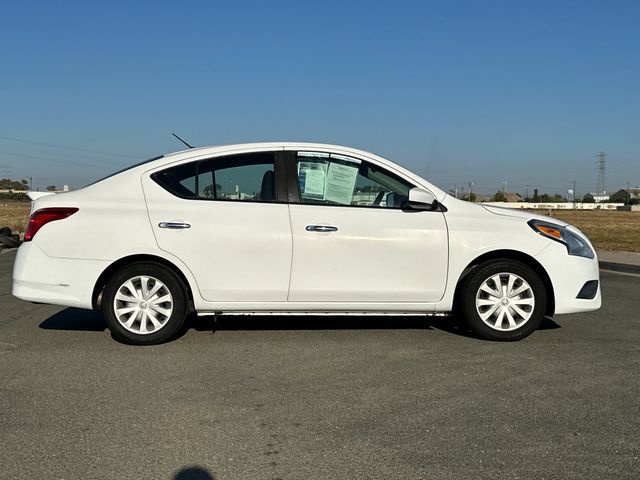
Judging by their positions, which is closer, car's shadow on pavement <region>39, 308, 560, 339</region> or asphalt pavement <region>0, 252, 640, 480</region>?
asphalt pavement <region>0, 252, 640, 480</region>

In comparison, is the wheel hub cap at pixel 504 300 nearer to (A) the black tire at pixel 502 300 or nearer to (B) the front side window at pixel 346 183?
(A) the black tire at pixel 502 300

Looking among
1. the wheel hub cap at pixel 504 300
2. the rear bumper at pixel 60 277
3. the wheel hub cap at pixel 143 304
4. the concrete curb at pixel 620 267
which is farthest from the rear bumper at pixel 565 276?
the concrete curb at pixel 620 267

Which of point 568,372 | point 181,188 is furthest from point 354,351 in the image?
point 181,188

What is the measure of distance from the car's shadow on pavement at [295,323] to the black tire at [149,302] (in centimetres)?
61

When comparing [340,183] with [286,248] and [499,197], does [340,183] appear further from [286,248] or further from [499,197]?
[499,197]

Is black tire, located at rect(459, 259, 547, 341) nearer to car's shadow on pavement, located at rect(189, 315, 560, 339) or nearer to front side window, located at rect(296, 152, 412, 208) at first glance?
car's shadow on pavement, located at rect(189, 315, 560, 339)

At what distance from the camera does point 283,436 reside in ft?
11.5

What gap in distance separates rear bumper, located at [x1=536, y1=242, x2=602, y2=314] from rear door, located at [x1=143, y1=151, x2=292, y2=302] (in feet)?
7.69

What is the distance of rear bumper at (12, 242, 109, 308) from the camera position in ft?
17.6

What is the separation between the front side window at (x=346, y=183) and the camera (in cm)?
557

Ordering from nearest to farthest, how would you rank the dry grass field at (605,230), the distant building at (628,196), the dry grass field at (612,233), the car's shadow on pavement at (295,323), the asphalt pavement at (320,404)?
the asphalt pavement at (320,404)
the car's shadow on pavement at (295,323)
the dry grass field at (612,233)
the dry grass field at (605,230)
the distant building at (628,196)

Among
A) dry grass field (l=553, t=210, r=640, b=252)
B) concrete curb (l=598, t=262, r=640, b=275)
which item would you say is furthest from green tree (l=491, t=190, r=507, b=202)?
concrete curb (l=598, t=262, r=640, b=275)

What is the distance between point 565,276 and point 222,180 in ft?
10.5

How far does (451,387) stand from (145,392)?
6.89 ft
